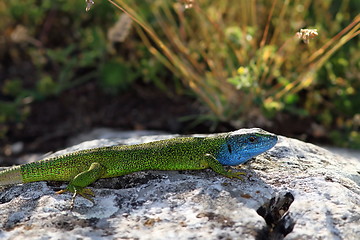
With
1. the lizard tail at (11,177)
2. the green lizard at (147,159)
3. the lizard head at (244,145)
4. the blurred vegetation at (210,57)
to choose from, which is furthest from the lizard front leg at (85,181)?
the blurred vegetation at (210,57)

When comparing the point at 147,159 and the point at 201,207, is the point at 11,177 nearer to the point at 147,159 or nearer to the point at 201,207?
the point at 147,159

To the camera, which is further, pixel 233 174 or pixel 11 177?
pixel 11 177

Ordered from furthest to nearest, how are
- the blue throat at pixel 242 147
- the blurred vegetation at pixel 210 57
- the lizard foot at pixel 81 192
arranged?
the blurred vegetation at pixel 210 57 < the blue throat at pixel 242 147 < the lizard foot at pixel 81 192

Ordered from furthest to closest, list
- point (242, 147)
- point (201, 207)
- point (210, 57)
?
point (210, 57)
point (242, 147)
point (201, 207)

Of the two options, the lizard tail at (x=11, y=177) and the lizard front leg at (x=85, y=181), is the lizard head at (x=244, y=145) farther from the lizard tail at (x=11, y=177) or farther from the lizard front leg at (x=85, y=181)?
the lizard tail at (x=11, y=177)

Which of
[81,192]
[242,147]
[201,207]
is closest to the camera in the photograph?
[201,207]

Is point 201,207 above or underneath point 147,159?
underneath

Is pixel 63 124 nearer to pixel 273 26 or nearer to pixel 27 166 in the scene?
pixel 27 166

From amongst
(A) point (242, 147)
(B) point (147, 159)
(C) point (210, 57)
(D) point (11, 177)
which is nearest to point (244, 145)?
(A) point (242, 147)
